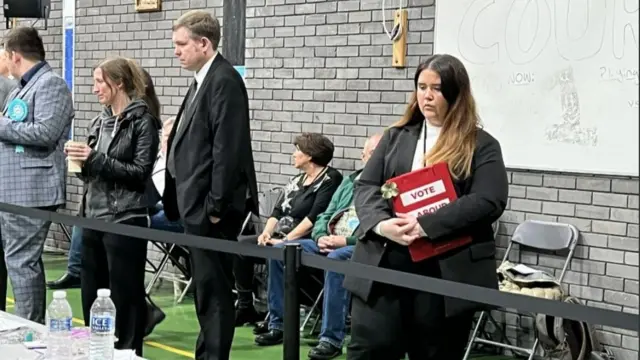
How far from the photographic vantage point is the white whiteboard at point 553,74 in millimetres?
4305

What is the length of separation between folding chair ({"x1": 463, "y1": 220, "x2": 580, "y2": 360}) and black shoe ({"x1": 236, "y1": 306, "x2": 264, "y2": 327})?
1.32 metres

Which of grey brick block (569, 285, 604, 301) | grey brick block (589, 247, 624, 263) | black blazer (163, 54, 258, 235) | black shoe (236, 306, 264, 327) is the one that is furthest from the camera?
black shoe (236, 306, 264, 327)

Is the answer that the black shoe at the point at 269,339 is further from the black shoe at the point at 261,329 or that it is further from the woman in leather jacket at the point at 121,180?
the woman in leather jacket at the point at 121,180

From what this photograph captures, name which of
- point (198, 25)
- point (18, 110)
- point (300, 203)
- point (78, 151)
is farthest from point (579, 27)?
point (18, 110)

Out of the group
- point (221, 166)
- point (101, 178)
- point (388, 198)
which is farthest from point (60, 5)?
point (388, 198)

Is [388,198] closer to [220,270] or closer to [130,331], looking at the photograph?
[220,270]

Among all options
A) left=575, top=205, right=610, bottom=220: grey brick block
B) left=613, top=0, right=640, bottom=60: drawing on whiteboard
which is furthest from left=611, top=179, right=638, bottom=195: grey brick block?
left=613, top=0, right=640, bottom=60: drawing on whiteboard

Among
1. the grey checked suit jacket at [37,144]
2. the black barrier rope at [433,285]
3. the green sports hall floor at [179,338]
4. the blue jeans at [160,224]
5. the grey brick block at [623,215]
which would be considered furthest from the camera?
the blue jeans at [160,224]

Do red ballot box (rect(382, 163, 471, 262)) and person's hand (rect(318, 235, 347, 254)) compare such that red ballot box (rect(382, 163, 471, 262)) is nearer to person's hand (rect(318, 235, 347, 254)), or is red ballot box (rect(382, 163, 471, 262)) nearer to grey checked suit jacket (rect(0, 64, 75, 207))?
grey checked suit jacket (rect(0, 64, 75, 207))

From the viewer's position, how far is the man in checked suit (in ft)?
13.4

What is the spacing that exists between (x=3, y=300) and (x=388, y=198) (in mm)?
2569

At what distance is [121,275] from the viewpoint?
377 cm

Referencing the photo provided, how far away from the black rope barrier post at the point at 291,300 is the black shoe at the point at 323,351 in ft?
5.82

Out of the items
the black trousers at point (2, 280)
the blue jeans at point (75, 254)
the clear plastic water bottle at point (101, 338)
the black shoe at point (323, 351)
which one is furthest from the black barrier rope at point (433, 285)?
the blue jeans at point (75, 254)
